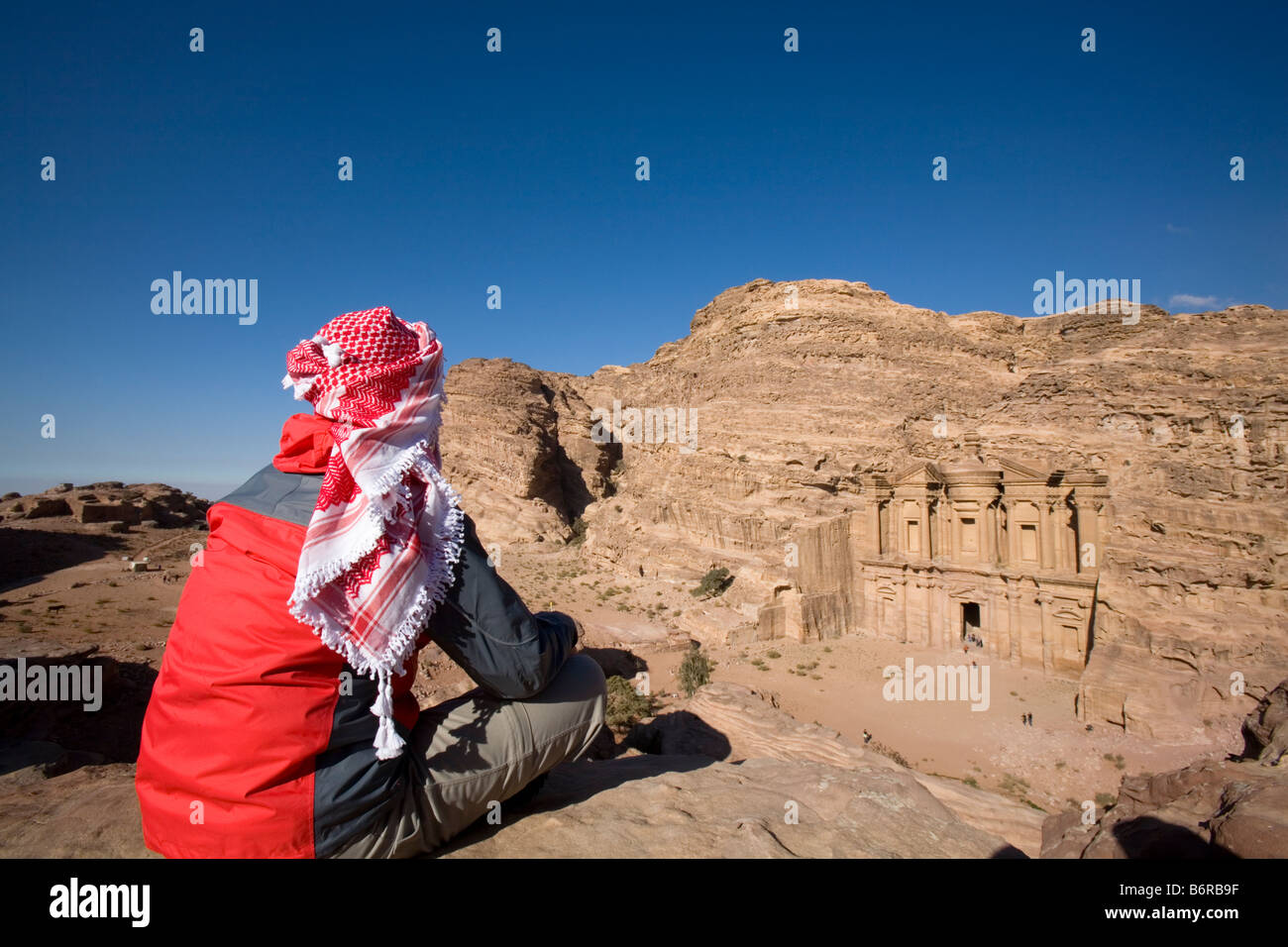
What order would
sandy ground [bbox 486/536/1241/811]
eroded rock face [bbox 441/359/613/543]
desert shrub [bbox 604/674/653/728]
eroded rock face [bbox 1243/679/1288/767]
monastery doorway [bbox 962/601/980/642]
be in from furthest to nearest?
eroded rock face [bbox 441/359/613/543]
monastery doorway [bbox 962/601/980/642]
desert shrub [bbox 604/674/653/728]
sandy ground [bbox 486/536/1241/811]
eroded rock face [bbox 1243/679/1288/767]

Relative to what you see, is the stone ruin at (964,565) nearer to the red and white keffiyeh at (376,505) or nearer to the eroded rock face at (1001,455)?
the eroded rock face at (1001,455)

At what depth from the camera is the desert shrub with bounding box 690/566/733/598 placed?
1953 centimetres

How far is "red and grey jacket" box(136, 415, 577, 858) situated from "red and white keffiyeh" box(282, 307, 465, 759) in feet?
0.32

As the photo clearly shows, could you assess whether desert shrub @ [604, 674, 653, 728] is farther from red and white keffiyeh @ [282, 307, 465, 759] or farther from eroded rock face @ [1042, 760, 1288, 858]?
red and white keffiyeh @ [282, 307, 465, 759]

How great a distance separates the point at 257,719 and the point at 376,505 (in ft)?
2.45

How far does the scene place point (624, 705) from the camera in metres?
10.5

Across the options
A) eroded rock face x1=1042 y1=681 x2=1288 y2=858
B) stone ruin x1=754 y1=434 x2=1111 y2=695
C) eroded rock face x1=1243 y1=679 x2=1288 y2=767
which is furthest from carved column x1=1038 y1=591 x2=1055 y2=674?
eroded rock face x1=1042 y1=681 x2=1288 y2=858

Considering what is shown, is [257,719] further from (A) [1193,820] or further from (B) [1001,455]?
(B) [1001,455]

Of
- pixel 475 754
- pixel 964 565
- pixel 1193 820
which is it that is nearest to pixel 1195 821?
pixel 1193 820

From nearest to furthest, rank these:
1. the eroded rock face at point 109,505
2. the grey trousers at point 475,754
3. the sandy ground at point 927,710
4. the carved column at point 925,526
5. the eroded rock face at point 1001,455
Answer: the grey trousers at point 475,754
the sandy ground at point 927,710
the eroded rock face at point 1001,455
the carved column at point 925,526
the eroded rock face at point 109,505

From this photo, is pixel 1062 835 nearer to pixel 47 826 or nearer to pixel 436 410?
pixel 436 410

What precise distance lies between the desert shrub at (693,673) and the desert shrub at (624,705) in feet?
4.18

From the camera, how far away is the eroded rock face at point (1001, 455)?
11672 mm

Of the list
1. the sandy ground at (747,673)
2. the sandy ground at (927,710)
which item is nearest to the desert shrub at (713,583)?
the sandy ground at (927,710)
